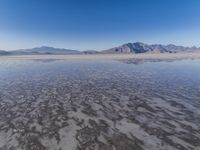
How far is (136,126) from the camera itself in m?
7.67

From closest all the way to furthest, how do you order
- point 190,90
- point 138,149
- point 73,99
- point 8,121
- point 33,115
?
point 138,149, point 8,121, point 33,115, point 73,99, point 190,90

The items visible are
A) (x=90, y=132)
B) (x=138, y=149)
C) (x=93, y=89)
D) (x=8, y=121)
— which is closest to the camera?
(x=138, y=149)

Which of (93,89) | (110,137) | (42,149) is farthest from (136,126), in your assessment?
(93,89)

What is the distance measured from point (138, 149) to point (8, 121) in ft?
20.2

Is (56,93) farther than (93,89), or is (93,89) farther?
(93,89)

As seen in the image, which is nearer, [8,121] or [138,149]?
[138,149]

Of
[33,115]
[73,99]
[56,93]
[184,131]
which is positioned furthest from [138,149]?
[56,93]

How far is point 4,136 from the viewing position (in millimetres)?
6922

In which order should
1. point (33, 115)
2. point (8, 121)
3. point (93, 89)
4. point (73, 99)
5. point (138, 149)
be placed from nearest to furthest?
point (138, 149), point (8, 121), point (33, 115), point (73, 99), point (93, 89)

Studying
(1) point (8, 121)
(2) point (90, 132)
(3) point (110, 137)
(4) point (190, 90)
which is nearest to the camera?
(3) point (110, 137)

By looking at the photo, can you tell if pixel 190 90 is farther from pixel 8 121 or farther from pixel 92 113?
pixel 8 121

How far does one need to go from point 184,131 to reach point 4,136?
7.22 meters

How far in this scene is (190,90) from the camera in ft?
44.0

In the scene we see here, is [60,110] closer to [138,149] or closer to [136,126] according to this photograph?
[136,126]
